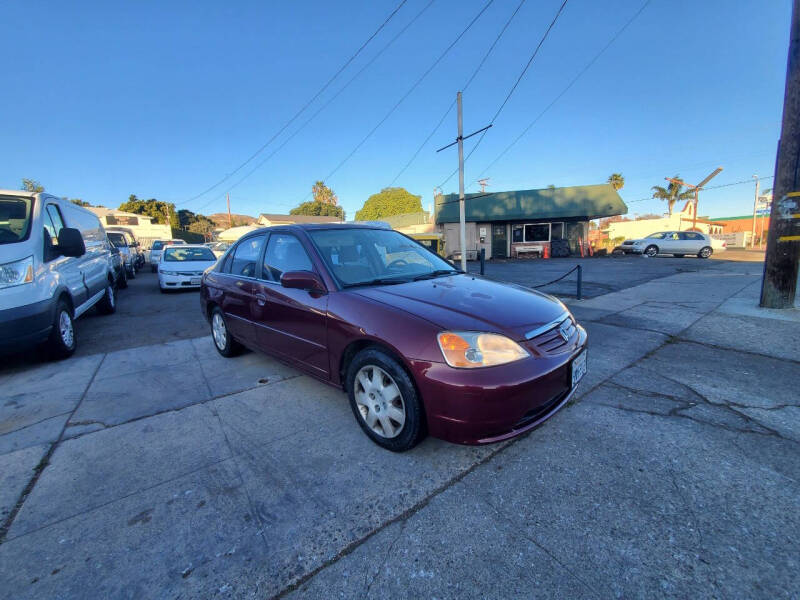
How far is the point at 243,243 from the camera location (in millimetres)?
3988

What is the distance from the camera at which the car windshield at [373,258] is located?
283cm

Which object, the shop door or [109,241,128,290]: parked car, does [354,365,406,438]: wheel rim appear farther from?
the shop door

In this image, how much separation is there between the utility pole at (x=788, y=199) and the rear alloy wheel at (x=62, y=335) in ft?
32.3

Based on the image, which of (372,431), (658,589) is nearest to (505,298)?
(372,431)

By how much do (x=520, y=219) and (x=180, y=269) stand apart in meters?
16.9

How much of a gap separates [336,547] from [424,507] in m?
0.48

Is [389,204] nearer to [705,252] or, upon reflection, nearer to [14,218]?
[705,252]

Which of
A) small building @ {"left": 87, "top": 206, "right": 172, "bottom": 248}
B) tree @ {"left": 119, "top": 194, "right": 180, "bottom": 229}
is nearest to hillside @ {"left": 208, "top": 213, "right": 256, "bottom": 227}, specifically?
tree @ {"left": 119, "top": 194, "right": 180, "bottom": 229}

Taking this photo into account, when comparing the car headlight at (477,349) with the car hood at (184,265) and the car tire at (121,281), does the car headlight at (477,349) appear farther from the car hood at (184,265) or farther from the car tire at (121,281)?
the car tire at (121,281)

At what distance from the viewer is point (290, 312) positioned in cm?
295

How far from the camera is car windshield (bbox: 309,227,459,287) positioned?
2834 mm

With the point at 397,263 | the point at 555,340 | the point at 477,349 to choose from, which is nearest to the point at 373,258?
the point at 397,263

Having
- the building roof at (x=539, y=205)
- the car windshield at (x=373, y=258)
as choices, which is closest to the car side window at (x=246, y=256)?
the car windshield at (x=373, y=258)

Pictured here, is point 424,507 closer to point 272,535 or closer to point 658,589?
point 272,535
